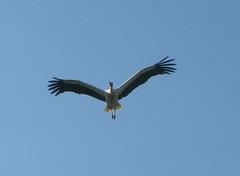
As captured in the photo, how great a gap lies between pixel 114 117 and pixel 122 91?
115 centimetres

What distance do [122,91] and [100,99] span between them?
0.86 m

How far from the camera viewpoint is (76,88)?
25.7 m

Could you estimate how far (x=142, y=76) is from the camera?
85.4 feet

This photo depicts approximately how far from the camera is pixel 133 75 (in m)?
25.9

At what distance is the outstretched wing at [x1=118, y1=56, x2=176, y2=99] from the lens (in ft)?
84.6

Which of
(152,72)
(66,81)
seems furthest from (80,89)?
(152,72)

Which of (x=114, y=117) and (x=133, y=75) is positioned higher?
(x=133, y=75)

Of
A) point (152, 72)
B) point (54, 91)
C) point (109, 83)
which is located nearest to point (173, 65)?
point (152, 72)

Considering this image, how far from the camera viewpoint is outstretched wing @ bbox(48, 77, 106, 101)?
83.4ft

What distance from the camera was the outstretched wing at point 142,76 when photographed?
25.8 metres

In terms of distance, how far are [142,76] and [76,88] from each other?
97.9 inches

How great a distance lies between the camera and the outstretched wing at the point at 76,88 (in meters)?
25.4

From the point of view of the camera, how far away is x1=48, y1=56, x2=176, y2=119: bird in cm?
2533

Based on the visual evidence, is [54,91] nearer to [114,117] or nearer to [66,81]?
[66,81]
